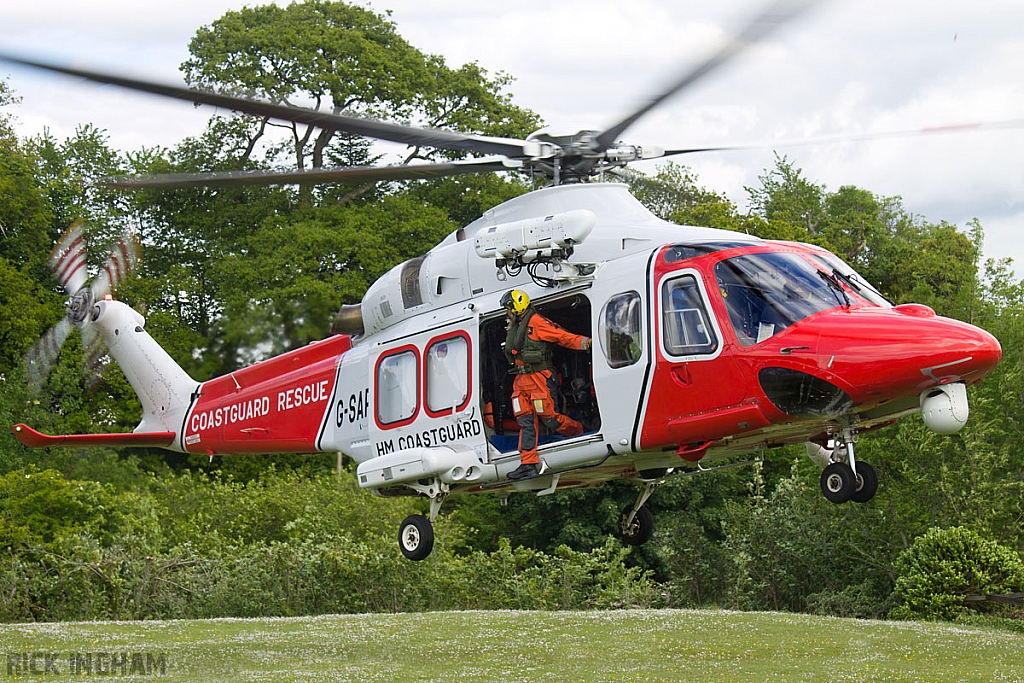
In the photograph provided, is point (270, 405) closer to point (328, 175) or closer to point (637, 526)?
point (328, 175)

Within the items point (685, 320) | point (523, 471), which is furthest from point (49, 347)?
point (685, 320)

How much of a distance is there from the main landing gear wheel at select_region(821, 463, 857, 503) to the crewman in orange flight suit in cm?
223

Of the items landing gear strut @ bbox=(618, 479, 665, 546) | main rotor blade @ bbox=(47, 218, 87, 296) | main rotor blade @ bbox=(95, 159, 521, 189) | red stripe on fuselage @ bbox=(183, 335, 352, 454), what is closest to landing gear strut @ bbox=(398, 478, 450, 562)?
red stripe on fuselage @ bbox=(183, 335, 352, 454)

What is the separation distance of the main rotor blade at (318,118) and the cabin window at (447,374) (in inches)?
73.7

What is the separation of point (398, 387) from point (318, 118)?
3209 mm

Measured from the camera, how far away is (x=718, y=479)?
3472cm

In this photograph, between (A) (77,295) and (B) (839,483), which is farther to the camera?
(A) (77,295)

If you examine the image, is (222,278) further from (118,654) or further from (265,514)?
(118,654)

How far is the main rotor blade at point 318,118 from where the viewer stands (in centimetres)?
949

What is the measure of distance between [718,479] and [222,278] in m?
15.2

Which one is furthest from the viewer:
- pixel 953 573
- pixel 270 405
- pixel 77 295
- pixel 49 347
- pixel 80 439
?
pixel 953 573

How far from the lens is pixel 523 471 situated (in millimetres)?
11008

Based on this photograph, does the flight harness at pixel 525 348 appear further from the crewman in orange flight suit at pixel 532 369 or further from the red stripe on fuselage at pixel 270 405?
the red stripe on fuselage at pixel 270 405

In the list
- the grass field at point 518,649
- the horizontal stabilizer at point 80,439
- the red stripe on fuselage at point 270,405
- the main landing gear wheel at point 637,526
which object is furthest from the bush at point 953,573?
the horizontal stabilizer at point 80,439
